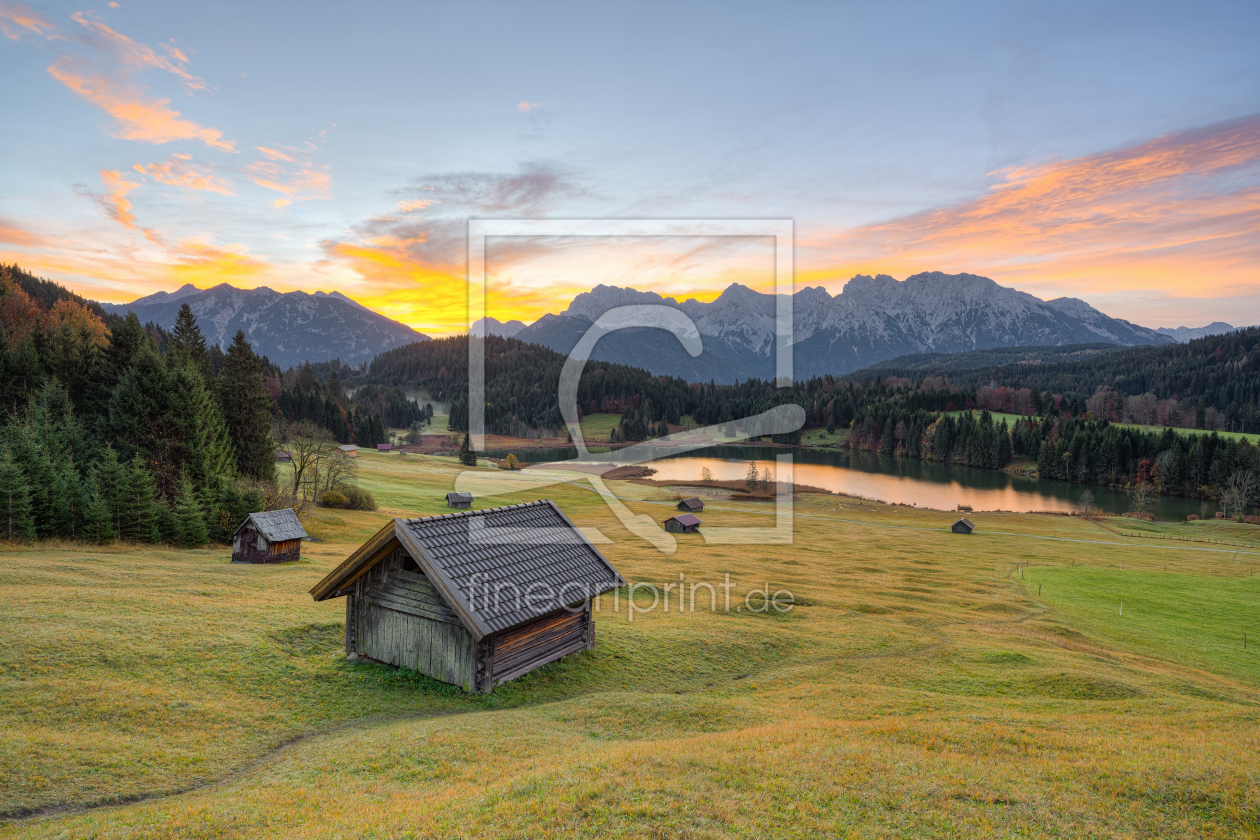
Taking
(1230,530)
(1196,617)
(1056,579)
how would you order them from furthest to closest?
1. (1230,530)
2. (1056,579)
3. (1196,617)

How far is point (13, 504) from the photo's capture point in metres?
35.4

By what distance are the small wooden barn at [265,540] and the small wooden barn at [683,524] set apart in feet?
124

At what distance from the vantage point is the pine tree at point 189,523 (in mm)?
41406

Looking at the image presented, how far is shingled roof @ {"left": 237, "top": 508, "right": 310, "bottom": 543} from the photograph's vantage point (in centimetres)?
3712

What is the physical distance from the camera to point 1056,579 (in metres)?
46.2

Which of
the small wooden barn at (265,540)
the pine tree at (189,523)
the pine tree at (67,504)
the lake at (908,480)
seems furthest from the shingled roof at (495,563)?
the lake at (908,480)

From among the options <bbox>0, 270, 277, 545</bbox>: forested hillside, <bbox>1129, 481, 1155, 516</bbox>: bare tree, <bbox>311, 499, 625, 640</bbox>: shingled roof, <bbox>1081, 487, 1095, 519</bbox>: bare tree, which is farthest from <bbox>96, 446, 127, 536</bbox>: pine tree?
<bbox>1129, 481, 1155, 516</bbox>: bare tree

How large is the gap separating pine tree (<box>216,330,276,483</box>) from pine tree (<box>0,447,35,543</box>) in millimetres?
25419

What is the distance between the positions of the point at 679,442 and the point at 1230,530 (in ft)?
393

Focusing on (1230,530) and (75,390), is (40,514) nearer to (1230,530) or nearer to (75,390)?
(75,390)

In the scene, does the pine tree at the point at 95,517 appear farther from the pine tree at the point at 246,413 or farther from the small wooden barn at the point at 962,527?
the small wooden barn at the point at 962,527

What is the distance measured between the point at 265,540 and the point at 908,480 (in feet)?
405

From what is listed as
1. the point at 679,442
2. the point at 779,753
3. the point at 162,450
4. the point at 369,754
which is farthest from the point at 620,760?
the point at 679,442

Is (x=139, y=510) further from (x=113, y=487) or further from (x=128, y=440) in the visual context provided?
(x=128, y=440)
